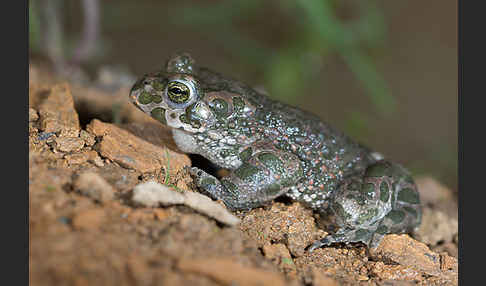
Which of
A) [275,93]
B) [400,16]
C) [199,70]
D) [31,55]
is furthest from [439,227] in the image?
[400,16]

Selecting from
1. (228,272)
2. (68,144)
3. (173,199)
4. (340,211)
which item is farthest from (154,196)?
(340,211)

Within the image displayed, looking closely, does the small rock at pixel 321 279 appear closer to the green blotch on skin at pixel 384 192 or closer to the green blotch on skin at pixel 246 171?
the green blotch on skin at pixel 246 171

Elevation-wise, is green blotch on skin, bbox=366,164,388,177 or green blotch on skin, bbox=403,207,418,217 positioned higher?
green blotch on skin, bbox=366,164,388,177

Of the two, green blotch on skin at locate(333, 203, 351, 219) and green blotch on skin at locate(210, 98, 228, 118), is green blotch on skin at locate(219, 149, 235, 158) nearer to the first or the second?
green blotch on skin at locate(210, 98, 228, 118)

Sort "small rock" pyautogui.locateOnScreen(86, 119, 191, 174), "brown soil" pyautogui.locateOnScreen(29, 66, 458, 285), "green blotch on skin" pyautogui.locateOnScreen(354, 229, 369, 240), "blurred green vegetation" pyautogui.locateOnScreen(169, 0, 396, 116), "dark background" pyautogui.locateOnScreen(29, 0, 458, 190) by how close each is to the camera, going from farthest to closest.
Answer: "blurred green vegetation" pyautogui.locateOnScreen(169, 0, 396, 116), "dark background" pyautogui.locateOnScreen(29, 0, 458, 190), "green blotch on skin" pyautogui.locateOnScreen(354, 229, 369, 240), "small rock" pyautogui.locateOnScreen(86, 119, 191, 174), "brown soil" pyautogui.locateOnScreen(29, 66, 458, 285)

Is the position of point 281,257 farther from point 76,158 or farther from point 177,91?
point 76,158

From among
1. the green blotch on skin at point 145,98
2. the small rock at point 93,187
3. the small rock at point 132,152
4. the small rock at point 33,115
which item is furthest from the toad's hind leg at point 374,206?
the small rock at point 33,115

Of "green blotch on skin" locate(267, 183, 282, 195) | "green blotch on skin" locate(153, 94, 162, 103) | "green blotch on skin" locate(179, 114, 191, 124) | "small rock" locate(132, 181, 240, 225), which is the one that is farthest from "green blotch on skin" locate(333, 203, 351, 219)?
"green blotch on skin" locate(153, 94, 162, 103)
